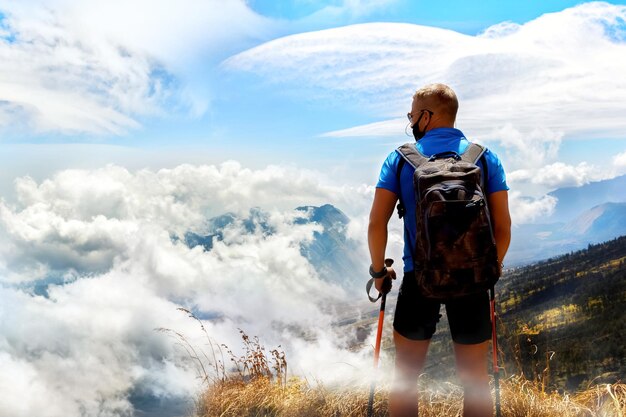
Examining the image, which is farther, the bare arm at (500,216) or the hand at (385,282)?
the hand at (385,282)

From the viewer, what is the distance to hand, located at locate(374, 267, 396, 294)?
4.18m

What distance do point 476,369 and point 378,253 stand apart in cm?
114

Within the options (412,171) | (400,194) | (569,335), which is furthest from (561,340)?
(412,171)

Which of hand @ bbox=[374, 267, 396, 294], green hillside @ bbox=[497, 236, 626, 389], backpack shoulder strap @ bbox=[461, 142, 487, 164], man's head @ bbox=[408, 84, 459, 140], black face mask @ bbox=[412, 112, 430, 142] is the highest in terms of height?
man's head @ bbox=[408, 84, 459, 140]

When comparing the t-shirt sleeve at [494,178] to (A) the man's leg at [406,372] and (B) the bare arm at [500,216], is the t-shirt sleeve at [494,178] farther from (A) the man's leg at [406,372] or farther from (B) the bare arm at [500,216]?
(A) the man's leg at [406,372]

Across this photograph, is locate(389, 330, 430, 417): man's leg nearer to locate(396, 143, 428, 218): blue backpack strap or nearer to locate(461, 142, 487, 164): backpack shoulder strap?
locate(396, 143, 428, 218): blue backpack strap

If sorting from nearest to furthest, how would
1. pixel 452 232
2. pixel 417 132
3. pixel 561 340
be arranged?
1. pixel 452 232
2. pixel 417 132
3. pixel 561 340

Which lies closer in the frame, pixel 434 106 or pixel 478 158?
pixel 478 158

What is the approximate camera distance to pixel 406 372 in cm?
406

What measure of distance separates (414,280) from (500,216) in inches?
31.1

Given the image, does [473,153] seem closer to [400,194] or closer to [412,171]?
[412,171]

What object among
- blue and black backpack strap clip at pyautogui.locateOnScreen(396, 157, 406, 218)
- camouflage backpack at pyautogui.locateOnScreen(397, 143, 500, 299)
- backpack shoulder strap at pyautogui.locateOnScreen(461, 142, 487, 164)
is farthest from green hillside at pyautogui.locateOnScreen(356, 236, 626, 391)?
backpack shoulder strap at pyautogui.locateOnScreen(461, 142, 487, 164)

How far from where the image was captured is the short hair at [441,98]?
13.2 ft

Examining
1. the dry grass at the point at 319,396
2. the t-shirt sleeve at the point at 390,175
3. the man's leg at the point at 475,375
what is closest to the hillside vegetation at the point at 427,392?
the dry grass at the point at 319,396
